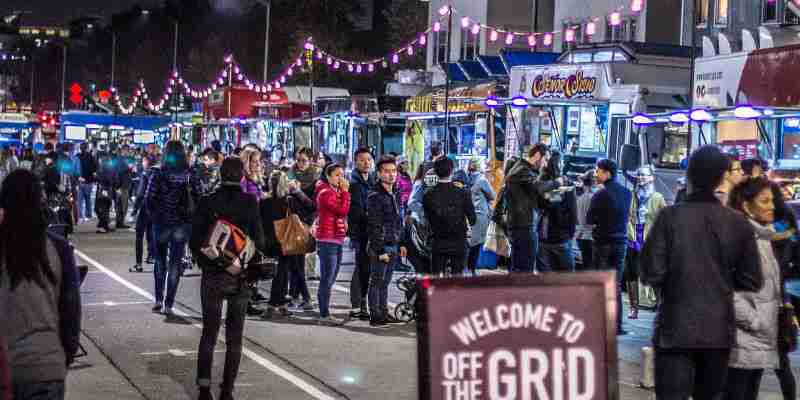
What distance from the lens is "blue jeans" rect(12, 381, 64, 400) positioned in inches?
222

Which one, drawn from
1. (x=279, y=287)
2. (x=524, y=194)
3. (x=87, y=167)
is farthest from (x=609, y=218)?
(x=87, y=167)

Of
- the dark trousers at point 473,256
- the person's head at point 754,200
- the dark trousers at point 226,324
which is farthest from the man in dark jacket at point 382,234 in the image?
the person's head at point 754,200

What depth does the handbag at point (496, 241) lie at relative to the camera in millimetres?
17766

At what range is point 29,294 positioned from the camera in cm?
588

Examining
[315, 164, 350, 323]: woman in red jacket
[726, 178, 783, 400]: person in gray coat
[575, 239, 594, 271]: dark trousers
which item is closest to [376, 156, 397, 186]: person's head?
[315, 164, 350, 323]: woman in red jacket

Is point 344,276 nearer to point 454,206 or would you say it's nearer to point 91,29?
point 454,206

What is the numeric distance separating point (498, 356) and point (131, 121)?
6117 centimetres

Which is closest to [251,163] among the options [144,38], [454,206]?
[454,206]

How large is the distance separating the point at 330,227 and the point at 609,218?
294 centimetres

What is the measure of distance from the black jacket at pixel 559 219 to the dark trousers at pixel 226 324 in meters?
5.18

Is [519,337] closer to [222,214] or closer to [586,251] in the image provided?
[222,214]

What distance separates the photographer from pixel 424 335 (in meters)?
5.57

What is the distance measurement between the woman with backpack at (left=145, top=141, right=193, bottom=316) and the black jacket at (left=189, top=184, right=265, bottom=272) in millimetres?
5090

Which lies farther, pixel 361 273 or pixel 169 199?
pixel 169 199
